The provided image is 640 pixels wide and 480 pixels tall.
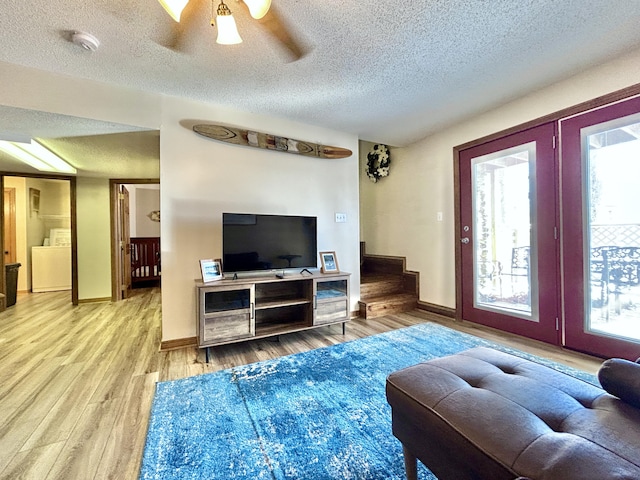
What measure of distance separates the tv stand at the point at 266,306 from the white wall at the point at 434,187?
1434mm

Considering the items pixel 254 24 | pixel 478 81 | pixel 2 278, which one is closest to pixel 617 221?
pixel 478 81

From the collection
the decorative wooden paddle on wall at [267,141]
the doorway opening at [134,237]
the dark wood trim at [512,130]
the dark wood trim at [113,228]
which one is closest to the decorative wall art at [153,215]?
the doorway opening at [134,237]

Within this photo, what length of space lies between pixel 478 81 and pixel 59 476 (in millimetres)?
3614

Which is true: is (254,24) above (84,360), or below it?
above

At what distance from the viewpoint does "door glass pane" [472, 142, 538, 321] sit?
2645mm

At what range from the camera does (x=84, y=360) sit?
229 centimetres

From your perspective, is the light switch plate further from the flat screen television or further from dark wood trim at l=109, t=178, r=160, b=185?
dark wood trim at l=109, t=178, r=160, b=185

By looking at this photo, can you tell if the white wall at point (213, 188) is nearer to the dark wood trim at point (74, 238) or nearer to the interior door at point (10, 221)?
the dark wood trim at point (74, 238)

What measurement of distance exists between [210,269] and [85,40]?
176 cm

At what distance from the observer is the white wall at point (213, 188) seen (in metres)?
2.52

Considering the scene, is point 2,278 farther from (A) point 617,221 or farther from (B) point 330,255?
(A) point 617,221

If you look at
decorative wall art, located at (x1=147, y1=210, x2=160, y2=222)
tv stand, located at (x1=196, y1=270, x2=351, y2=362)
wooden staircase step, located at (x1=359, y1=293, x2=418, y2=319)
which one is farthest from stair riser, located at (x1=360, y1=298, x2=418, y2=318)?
decorative wall art, located at (x1=147, y1=210, x2=160, y2=222)

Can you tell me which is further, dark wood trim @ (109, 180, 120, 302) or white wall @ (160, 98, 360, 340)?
dark wood trim @ (109, 180, 120, 302)

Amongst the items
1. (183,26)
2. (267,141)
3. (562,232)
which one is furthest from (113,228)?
(562,232)
